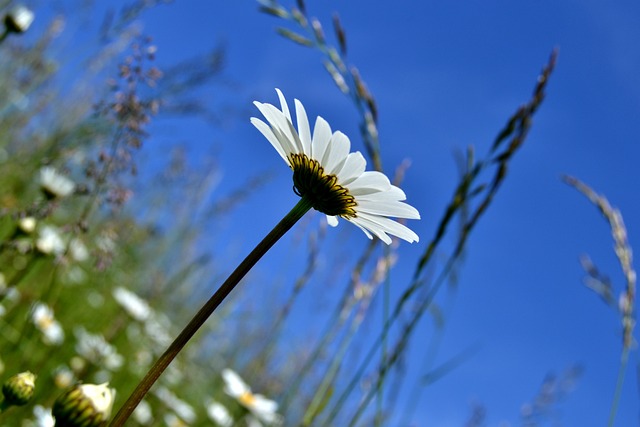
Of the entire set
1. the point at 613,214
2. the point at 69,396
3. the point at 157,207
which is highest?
the point at 613,214

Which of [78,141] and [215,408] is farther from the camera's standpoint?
[215,408]

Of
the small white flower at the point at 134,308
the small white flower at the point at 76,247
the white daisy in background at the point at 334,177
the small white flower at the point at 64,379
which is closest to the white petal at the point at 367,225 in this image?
the white daisy in background at the point at 334,177

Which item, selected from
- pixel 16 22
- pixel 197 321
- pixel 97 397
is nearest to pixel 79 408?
pixel 97 397

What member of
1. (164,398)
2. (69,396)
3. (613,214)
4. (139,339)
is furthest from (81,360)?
(69,396)

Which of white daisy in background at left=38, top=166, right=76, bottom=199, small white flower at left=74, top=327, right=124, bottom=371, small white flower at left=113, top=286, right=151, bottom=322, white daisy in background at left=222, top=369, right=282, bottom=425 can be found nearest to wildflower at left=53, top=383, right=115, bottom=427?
white daisy in background at left=38, top=166, right=76, bottom=199

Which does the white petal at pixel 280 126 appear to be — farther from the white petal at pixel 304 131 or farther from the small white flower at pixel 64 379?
the small white flower at pixel 64 379

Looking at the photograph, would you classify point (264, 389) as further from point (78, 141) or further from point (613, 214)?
point (613, 214)
